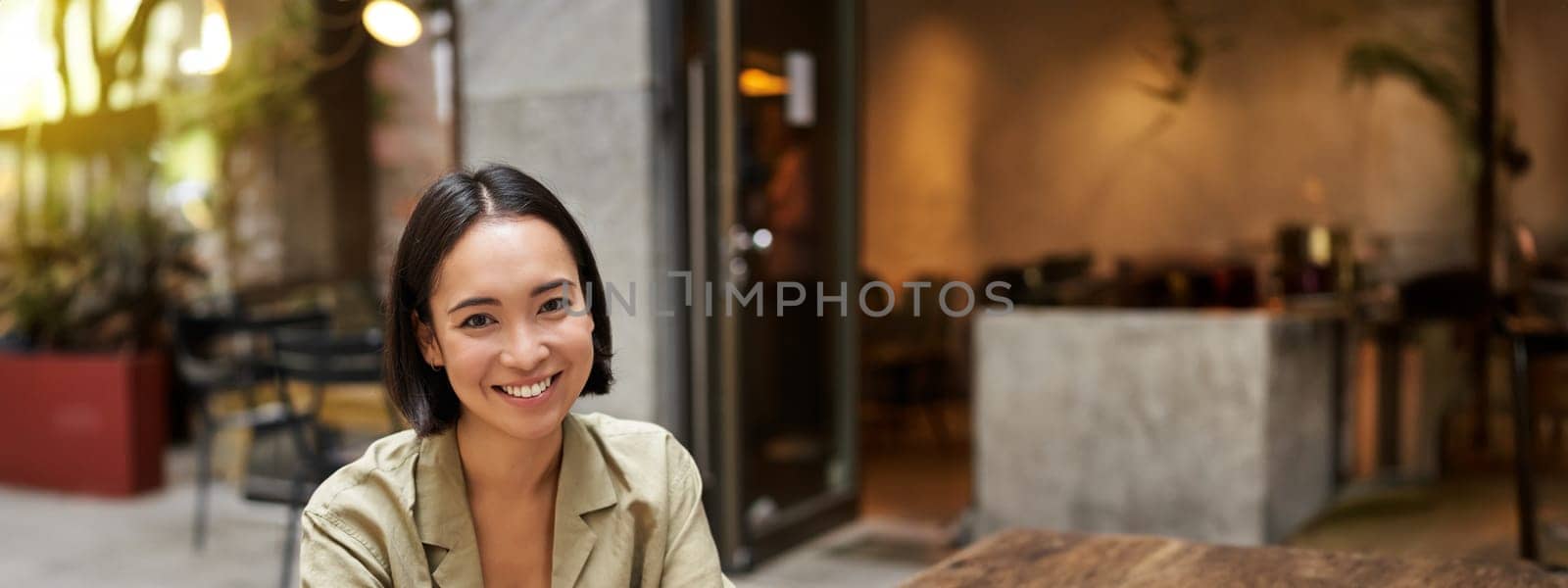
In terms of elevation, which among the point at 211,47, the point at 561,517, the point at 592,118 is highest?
the point at 211,47

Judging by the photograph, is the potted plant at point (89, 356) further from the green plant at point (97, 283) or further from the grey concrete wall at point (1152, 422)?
the grey concrete wall at point (1152, 422)

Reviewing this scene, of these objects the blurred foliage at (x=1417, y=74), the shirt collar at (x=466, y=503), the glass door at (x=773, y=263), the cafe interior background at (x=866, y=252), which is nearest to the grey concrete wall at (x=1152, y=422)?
the cafe interior background at (x=866, y=252)

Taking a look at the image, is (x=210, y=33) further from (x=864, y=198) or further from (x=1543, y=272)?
(x=1543, y=272)

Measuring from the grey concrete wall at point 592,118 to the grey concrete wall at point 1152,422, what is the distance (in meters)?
1.14

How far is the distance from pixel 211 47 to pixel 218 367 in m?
1.59

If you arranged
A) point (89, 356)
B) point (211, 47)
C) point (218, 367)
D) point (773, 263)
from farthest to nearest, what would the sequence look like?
point (211, 47) < point (89, 356) < point (218, 367) < point (773, 263)

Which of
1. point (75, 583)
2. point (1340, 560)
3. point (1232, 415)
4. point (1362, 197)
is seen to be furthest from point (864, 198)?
point (1340, 560)

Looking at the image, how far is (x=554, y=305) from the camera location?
50.5 inches

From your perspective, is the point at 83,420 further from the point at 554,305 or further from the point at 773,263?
the point at 554,305

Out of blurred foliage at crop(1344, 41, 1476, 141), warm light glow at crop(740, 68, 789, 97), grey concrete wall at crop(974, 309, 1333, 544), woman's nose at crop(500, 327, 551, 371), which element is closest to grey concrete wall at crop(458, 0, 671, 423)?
warm light glow at crop(740, 68, 789, 97)

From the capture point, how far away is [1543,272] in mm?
3719

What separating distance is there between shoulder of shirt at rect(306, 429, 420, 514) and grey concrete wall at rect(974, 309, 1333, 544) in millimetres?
3045

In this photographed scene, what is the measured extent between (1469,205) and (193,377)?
484cm

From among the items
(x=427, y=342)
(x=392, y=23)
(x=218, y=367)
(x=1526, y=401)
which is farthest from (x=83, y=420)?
(x=1526, y=401)
